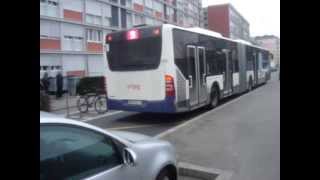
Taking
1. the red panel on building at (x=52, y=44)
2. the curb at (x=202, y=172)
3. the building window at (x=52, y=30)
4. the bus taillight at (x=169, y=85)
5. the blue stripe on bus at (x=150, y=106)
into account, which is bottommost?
the curb at (x=202, y=172)

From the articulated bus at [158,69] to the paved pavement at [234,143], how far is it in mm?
1040

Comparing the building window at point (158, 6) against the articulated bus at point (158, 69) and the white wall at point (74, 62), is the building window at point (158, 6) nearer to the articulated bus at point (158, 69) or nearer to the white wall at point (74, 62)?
the white wall at point (74, 62)

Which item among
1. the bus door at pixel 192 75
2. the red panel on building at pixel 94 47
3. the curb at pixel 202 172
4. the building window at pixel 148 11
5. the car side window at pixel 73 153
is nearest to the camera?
the car side window at pixel 73 153

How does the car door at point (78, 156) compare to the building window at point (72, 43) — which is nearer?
the car door at point (78, 156)

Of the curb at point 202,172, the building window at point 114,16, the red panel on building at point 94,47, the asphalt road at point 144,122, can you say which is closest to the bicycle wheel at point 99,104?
the asphalt road at point 144,122

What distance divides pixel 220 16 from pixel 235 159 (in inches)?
3121

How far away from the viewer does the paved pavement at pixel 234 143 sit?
206 inches

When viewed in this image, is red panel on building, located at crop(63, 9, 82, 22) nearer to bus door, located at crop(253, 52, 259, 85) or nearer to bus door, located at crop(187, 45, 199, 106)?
bus door, located at crop(253, 52, 259, 85)

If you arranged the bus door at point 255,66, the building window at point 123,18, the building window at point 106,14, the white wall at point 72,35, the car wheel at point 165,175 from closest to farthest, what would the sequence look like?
1. the car wheel at point 165,175
2. the bus door at point 255,66
3. the white wall at point 72,35
4. the building window at point 106,14
5. the building window at point 123,18

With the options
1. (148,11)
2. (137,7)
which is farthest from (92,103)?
(148,11)

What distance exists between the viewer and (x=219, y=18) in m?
81.9

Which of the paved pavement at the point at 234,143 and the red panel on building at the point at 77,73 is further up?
the red panel on building at the point at 77,73
